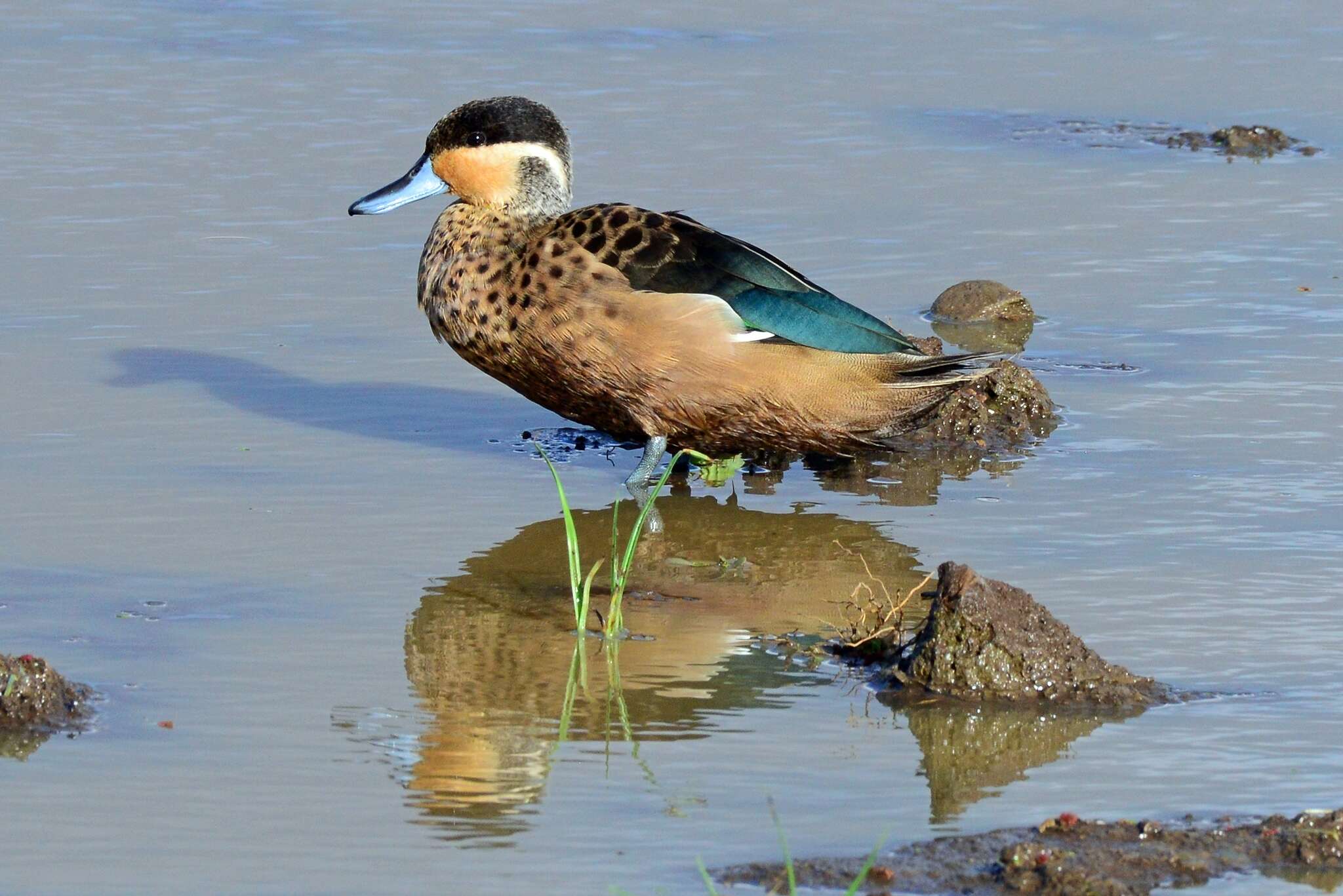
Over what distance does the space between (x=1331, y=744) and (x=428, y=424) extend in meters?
4.09

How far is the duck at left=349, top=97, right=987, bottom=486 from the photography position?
285 inches

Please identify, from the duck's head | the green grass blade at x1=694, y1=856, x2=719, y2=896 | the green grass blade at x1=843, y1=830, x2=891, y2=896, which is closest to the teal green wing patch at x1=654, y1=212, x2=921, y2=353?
the duck's head

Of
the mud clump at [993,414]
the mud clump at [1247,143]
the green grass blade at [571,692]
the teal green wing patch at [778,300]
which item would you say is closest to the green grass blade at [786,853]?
the green grass blade at [571,692]

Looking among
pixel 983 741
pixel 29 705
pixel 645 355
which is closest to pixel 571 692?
pixel 983 741

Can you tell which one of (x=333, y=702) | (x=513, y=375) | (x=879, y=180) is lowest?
(x=333, y=702)

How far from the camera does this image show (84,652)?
18.2 ft

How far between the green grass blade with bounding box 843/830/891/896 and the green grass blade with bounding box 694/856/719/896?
0.23 metres

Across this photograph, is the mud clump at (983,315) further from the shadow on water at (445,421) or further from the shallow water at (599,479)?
the shadow on water at (445,421)

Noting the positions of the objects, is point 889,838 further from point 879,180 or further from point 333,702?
point 879,180

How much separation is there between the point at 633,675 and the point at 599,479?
7.57 feet

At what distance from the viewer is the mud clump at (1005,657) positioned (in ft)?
17.1

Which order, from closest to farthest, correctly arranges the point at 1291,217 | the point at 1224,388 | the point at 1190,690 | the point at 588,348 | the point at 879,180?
the point at 1190,690 → the point at 588,348 → the point at 1224,388 → the point at 1291,217 → the point at 879,180

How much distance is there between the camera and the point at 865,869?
3881mm

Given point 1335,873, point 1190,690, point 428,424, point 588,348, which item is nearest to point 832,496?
point 588,348
